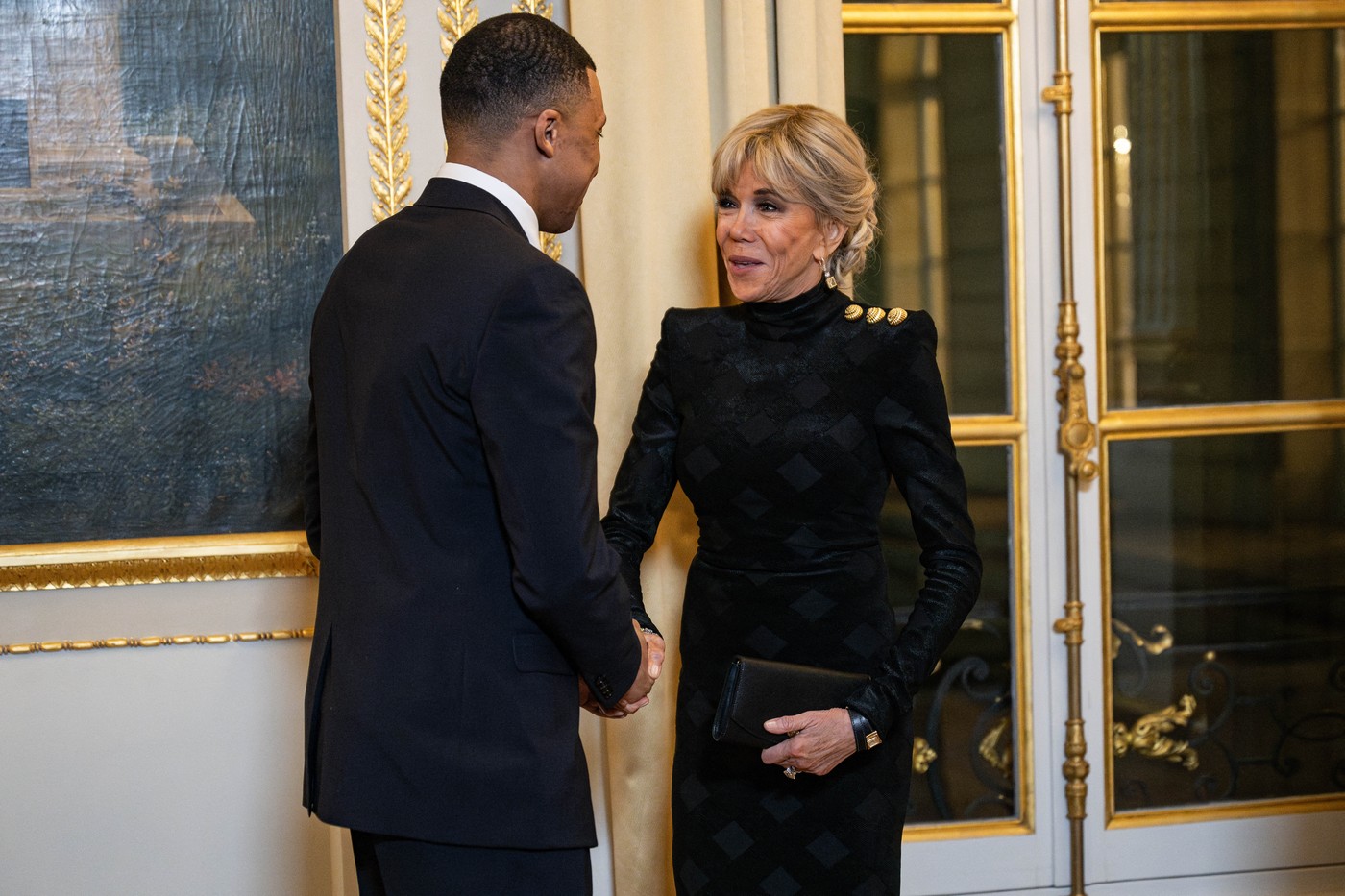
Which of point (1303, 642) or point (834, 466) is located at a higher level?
point (834, 466)

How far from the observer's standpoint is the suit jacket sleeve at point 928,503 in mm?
2123

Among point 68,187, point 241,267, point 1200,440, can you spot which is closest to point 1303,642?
point 1200,440

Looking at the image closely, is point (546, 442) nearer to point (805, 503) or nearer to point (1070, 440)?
point (805, 503)

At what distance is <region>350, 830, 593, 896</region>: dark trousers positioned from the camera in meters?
1.67

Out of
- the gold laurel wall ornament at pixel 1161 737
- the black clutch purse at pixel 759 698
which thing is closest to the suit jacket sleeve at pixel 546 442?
the black clutch purse at pixel 759 698

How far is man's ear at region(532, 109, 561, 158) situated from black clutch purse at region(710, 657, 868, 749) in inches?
33.5

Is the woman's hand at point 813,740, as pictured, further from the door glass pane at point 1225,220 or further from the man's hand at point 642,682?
the door glass pane at point 1225,220

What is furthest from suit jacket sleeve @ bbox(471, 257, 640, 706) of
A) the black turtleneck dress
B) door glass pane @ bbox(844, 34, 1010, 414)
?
door glass pane @ bbox(844, 34, 1010, 414)

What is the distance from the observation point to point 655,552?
9.23 feet

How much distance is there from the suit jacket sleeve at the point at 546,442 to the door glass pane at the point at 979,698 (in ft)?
5.46

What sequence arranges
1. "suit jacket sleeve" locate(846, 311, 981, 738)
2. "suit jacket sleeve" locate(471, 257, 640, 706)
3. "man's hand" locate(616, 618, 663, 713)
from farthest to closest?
"suit jacket sleeve" locate(846, 311, 981, 738) < "man's hand" locate(616, 618, 663, 713) < "suit jacket sleeve" locate(471, 257, 640, 706)

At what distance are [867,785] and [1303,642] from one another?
5.83 ft

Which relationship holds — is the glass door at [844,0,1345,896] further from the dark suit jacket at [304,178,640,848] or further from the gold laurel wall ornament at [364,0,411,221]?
the dark suit jacket at [304,178,640,848]

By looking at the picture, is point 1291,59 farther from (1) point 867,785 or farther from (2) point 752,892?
(2) point 752,892
